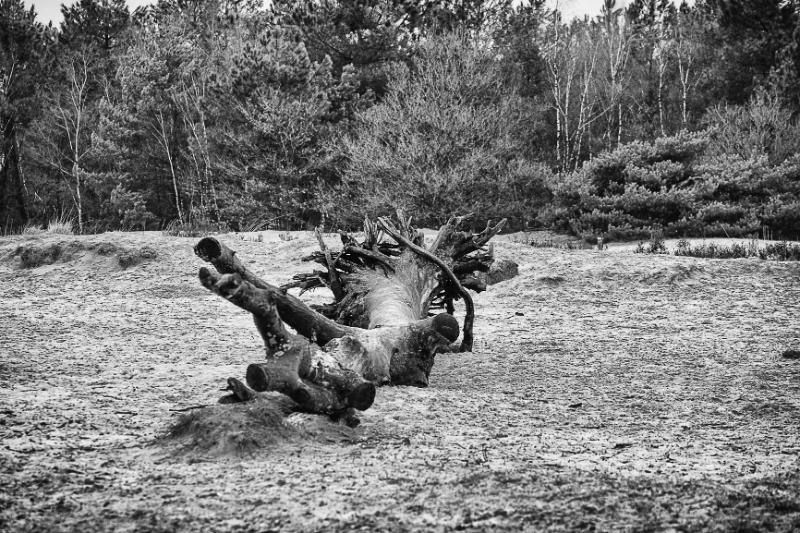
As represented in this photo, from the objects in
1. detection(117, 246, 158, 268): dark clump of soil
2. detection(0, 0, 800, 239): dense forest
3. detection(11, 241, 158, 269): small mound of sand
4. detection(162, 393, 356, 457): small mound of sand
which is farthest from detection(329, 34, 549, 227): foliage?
detection(162, 393, 356, 457): small mound of sand

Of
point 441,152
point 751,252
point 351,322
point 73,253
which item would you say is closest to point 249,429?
point 351,322

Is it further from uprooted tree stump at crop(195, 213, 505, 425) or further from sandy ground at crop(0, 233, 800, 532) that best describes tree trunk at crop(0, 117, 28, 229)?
uprooted tree stump at crop(195, 213, 505, 425)

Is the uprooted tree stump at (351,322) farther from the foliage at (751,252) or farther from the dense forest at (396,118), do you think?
the dense forest at (396,118)

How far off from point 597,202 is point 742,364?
10.5 meters

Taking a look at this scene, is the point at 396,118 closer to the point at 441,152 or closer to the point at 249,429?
the point at 441,152

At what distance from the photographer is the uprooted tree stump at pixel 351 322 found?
2.93m

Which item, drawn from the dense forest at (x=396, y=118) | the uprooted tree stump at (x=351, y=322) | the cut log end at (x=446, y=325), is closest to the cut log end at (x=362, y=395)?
the uprooted tree stump at (x=351, y=322)

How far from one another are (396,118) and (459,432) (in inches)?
653

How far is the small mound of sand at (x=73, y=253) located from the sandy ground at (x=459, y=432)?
10.1ft

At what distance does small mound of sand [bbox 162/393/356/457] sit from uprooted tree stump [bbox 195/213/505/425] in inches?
2.4

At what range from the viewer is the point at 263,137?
21047 mm

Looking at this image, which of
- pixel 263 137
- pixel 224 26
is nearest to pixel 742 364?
pixel 263 137

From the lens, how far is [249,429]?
2.68 meters

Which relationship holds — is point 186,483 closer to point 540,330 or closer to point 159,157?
point 540,330
